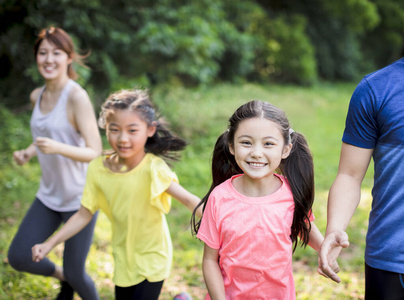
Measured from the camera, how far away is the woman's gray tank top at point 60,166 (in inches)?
130

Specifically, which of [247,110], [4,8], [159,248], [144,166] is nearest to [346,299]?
[159,248]

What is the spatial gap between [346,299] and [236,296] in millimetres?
2101

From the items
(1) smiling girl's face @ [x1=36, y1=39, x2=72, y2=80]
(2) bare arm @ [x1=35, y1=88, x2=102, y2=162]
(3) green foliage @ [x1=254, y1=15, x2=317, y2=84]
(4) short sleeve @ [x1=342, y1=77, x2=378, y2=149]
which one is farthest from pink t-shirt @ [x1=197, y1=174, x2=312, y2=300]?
(3) green foliage @ [x1=254, y1=15, x2=317, y2=84]

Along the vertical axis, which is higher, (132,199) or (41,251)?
(132,199)

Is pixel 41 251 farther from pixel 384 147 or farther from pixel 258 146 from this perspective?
pixel 384 147

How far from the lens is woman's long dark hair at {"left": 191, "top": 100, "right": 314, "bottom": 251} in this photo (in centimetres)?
218

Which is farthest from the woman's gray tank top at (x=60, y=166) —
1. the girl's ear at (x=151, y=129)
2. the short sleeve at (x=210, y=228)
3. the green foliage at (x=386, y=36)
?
the green foliage at (x=386, y=36)

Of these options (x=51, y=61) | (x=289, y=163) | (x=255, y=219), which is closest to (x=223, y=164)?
(x=289, y=163)

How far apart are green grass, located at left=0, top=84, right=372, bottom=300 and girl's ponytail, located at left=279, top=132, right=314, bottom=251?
0.68 m

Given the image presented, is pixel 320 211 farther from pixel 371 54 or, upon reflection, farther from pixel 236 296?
pixel 371 54

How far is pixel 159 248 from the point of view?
113 inches

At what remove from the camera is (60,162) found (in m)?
3.33

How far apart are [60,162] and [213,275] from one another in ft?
5.31

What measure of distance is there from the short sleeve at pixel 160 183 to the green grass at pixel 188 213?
24 cm
